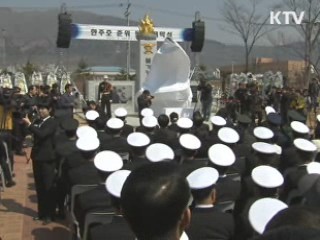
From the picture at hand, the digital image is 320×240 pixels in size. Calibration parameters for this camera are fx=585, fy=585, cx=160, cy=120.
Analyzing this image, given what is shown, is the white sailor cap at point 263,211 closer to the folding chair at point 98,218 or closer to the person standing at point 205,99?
the folding chair at point 98,218

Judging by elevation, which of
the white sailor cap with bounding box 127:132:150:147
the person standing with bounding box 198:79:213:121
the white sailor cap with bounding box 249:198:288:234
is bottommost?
the person standing with bounding box 198:79:213:121

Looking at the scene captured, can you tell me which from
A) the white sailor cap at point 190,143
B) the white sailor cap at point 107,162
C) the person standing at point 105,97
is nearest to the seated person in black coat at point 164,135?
the white sailor cap at point 190,143

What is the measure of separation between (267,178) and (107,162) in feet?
4.40

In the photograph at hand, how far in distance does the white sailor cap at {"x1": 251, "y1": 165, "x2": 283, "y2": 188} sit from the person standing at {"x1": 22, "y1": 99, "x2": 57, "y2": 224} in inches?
136

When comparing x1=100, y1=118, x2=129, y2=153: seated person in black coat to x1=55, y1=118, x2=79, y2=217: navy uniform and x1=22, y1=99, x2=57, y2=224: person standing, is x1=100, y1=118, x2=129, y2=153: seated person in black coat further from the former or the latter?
x1=22, y1=99, x2=57, y2=224: person standing

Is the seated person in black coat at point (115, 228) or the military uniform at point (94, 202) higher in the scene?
the seated person in black coat at point (115, 228)

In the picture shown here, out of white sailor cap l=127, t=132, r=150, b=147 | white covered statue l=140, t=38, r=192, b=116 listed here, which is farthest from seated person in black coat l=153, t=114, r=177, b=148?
white covered statue l=140, t=38, r=192, b=116

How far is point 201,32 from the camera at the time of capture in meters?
21.4

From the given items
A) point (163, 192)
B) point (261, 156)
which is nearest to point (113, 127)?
point (261, 156)

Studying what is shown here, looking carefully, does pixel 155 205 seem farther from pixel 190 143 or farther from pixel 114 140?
pixel 114 140

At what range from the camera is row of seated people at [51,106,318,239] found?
4215 millimetres

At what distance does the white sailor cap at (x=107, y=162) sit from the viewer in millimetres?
4637

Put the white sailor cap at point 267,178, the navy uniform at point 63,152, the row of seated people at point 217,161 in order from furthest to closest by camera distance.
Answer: the navy uniform at point 63,152 < the row of seated people at point 217,161 < the white sailor cap at point 267,178

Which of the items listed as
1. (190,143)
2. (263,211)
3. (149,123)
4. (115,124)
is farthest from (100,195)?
(149,123)
